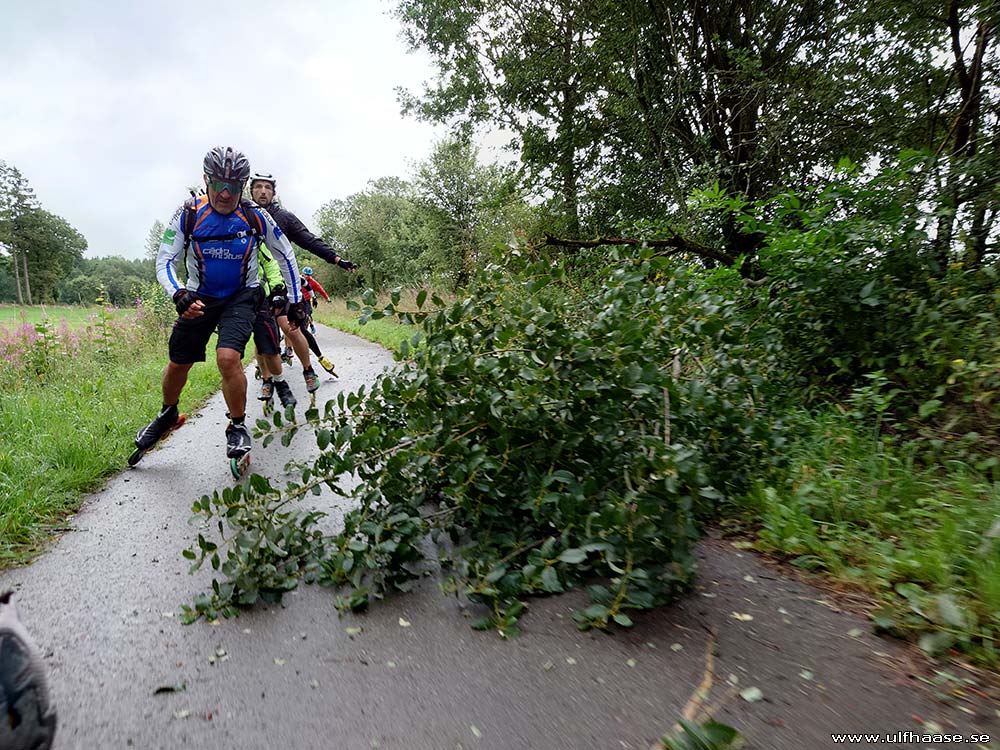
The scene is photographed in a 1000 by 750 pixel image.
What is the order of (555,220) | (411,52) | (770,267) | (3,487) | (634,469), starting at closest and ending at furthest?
(634,469) < (3,487) < (770,267) < (555,220) < (411,52)

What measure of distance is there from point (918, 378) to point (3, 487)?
567cm

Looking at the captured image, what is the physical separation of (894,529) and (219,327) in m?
4.55

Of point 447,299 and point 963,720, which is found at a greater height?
point 447,299

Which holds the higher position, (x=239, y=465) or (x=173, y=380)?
(x=173, y=380)

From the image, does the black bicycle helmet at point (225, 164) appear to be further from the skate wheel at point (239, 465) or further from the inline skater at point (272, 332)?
the skate wheel at point (239, 465)

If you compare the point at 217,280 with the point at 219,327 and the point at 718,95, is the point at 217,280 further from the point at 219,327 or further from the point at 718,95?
the point at 718,95

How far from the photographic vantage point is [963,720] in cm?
151

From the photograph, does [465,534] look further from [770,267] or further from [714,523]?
[770,267]

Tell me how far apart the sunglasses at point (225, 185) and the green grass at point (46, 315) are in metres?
Result: 5.86

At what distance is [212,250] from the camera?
4219 mm

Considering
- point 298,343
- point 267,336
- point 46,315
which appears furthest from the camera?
point 46,315

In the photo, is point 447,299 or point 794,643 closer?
point 794,643

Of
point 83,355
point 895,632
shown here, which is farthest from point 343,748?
point 83,355

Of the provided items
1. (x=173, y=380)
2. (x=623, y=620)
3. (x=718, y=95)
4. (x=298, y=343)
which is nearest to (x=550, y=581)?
(x=623, y=620)
